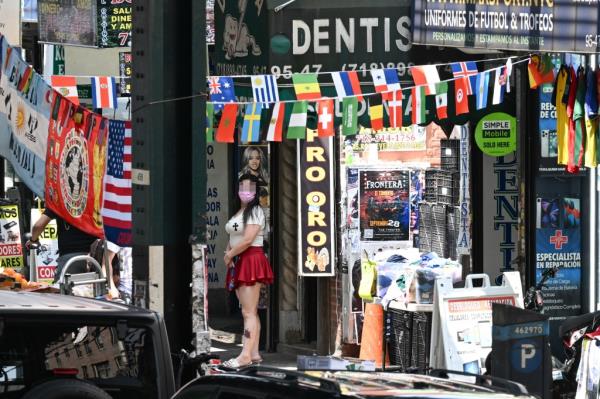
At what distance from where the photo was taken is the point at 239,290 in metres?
14.3

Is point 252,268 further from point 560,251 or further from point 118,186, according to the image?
point 118,186

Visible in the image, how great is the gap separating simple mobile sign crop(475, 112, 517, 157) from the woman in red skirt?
236cm

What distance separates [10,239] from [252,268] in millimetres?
3862

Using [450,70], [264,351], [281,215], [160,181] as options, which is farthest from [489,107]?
[160,181]

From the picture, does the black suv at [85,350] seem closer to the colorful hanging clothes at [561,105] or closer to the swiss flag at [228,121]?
the swiss flag at [228,121]

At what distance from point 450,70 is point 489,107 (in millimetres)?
909

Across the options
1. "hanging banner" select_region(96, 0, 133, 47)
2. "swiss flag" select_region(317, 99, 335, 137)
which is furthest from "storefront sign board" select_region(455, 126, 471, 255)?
"hanging banner" select_region(96, 0, 133, 47)

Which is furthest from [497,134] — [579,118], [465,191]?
[579,118]

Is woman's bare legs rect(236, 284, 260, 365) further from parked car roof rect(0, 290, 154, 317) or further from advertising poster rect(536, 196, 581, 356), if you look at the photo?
parked car roof rect(0, 290, 154, 317)

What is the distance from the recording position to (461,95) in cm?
1198

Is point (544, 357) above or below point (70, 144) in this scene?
below

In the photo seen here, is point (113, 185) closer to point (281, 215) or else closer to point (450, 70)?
point (450, 70)

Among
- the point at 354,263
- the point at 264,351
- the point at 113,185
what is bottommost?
the point at 264,351

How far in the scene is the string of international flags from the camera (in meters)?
12.0
